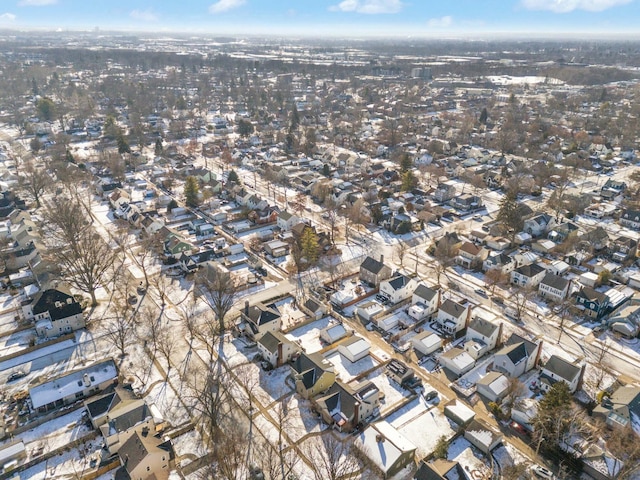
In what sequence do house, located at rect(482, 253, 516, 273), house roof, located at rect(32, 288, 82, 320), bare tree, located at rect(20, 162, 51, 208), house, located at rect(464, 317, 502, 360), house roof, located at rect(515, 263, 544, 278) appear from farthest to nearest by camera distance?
bare tree, located at rect(20, 162, 51, 208)
house, located at rect(482, 253, 516, 273)
house roof, located at rect(515, 263, 544, 278)
house roof, located at rect(32, 288, 82, 320)
house, located at rect(464, 317, 502, 360)

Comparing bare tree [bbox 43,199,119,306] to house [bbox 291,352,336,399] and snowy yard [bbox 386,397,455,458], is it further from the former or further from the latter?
snowy yard [bbox 386,397,455,458]

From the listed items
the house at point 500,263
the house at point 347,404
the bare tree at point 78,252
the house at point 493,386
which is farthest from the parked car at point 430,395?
the bare tree at point 78,252

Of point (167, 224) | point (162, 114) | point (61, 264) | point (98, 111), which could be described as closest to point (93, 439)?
point (61, 264)

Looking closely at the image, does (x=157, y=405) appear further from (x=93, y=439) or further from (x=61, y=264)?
(x=61, y=264)


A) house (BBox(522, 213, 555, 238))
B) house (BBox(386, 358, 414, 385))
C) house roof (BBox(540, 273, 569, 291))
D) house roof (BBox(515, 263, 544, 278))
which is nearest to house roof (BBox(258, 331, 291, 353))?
house (BBox(386, 358, 414, 385))

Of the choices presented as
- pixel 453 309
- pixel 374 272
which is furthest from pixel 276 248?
pixel 453 309

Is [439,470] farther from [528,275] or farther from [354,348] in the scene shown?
[528,275]
